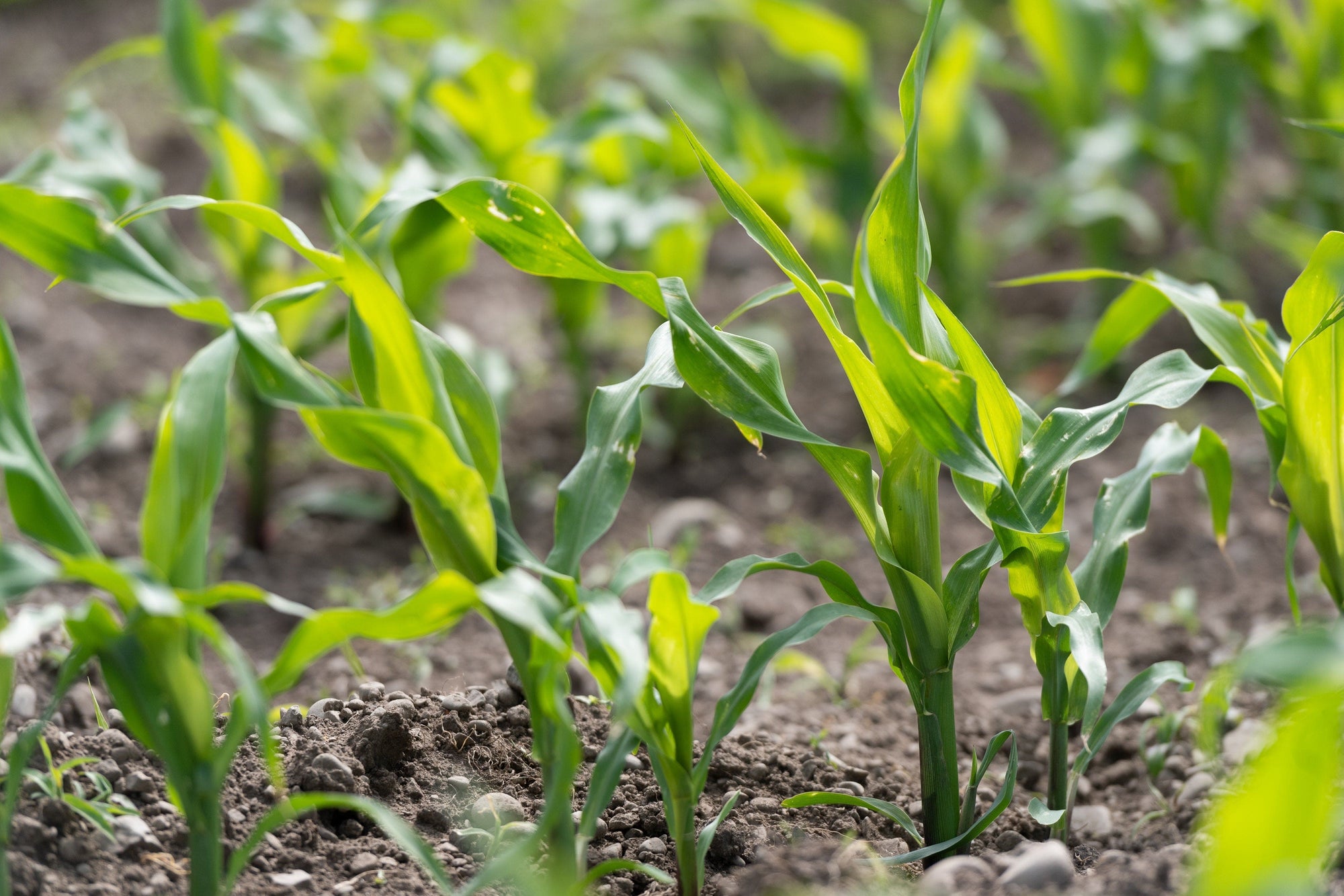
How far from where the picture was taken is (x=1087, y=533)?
2.12m

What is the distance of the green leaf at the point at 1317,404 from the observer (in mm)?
1168

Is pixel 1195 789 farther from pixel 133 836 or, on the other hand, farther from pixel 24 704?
pixel 24 704

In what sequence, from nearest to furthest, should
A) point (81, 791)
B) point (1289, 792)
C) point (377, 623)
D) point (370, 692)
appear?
point (1289, 792), point (377, 623), point (81, 791), point (370, 692)

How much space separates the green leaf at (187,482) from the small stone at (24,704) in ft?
2.13

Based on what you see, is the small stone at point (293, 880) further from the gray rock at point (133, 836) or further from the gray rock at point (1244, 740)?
the gray rock at point (1244, 740)

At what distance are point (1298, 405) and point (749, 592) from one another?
987 millimetres

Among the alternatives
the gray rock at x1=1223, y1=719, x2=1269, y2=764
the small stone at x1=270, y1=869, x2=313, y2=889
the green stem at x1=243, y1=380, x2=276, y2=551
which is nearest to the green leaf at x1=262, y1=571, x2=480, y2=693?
the small stone at x1=270, y1=869, x2=313, y2=889

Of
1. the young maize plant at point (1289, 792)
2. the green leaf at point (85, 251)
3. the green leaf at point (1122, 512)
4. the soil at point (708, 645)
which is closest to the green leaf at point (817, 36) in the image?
the soil at point (708, 645)

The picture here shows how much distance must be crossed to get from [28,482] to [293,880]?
433 mm

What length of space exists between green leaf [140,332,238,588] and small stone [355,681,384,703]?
412 mm

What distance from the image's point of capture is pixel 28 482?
0.92 metres

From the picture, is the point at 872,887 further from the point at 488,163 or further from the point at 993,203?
the point at 993,203

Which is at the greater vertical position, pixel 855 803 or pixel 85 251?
pixel 85 251

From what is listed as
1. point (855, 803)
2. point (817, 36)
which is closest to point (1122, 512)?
point (855, 803)
